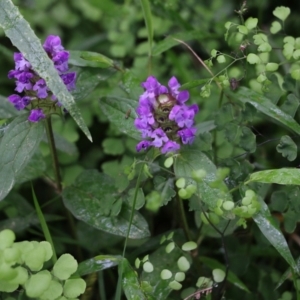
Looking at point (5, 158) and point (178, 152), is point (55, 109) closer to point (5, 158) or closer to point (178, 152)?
point (5, 158)

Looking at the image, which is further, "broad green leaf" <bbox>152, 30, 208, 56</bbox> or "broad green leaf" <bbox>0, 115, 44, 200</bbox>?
"broad green leaf" <bbox>152, 30, 208, 56</bbox>

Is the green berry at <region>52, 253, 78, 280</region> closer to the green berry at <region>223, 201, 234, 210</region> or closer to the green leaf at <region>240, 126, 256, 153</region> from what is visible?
the green berry at <region>223, 201, 234, 210</region>

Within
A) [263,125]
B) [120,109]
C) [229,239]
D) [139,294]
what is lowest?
[263,125]

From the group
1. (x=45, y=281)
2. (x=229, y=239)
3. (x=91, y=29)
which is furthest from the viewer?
(x=91, y=29)

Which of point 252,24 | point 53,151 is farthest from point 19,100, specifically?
point 252,24

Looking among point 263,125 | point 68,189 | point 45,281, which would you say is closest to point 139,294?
point 45,281

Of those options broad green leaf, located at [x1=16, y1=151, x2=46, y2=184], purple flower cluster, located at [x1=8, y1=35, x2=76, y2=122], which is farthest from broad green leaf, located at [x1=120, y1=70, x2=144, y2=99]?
broad green leaf, located at [x1=16, y1=151, x2=46, y2=184]
